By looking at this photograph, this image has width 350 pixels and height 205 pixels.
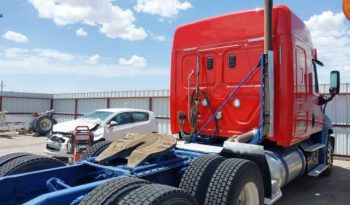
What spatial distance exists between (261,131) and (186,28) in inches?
91.4

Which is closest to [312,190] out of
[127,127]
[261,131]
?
[261,131]

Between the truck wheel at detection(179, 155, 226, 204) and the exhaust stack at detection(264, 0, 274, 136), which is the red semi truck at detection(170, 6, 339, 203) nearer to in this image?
the exhaust stack at detection(264, 0, 274, 136)

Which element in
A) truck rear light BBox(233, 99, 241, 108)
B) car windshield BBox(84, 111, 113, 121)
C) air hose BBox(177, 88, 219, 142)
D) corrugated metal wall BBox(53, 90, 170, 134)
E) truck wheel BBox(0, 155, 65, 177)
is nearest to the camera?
truck wheel BBox(0, 155, 65, 177)

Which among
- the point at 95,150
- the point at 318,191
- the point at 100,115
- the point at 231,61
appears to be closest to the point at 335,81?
the point at 318,191

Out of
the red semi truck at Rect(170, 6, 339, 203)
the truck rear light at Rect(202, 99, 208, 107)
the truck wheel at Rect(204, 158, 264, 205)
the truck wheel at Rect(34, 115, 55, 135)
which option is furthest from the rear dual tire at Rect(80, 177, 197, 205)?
the truck wheel at Rect(34, 115, 55, 135)

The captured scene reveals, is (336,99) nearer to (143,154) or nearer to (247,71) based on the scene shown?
(247,71)

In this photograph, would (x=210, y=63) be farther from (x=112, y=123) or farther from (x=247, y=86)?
(x=112, y=123)

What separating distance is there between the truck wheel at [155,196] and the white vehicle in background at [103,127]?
24.3ft

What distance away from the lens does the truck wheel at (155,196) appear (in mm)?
2555

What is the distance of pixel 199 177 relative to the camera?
368cm

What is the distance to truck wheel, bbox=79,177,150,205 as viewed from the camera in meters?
2.59

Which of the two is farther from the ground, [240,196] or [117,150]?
[117,150]

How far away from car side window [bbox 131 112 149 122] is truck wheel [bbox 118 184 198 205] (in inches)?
364

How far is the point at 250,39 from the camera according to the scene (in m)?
5.48
